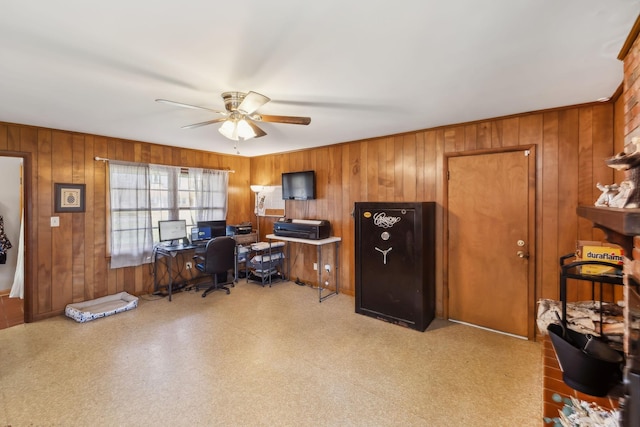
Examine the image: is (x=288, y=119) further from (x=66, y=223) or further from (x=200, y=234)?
(x=66, y=223)

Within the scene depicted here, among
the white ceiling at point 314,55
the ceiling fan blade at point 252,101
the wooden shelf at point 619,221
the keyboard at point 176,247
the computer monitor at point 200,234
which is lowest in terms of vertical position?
the keyboard at point 176,247

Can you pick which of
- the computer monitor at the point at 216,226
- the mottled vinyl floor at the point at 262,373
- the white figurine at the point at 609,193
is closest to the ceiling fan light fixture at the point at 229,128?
the mottled vinyl floor at the point at 262,373

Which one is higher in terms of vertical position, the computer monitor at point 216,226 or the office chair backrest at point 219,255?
the computer monitor at point 216,226

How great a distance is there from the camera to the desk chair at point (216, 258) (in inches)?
164

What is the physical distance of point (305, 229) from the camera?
4.23m

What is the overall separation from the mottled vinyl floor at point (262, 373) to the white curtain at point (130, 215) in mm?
869

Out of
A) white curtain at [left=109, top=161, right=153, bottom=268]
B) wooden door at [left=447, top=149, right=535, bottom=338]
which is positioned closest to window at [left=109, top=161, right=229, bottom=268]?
white curtain at [left=109, top=161, right=153, bottom=268]

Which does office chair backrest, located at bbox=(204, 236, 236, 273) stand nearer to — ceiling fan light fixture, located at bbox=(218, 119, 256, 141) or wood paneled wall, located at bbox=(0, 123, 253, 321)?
wood paneled wall, located at bbox=(0, 123, 253, 321)

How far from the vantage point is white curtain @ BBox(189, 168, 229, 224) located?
4699mm

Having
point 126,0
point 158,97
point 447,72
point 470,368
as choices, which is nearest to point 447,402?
point 470,368

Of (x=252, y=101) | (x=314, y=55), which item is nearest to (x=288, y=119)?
(x=252, y=101)

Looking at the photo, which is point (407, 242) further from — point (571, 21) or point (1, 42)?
point (1, 42)

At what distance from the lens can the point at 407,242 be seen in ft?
10.4

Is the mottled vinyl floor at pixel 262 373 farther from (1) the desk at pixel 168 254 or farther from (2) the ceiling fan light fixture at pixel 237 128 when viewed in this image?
(2) the ceiling fan light fixture at pixel 237 128
